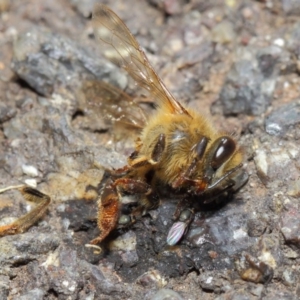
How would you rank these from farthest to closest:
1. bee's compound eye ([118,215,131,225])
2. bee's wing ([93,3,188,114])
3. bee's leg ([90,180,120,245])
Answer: bee's wing ([93,3,188,114])
bee's compound eye ([118,215,131,225])
bee's leg ([90,180,120,245])

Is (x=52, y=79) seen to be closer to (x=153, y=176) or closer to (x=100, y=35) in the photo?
(x=100, y=35)

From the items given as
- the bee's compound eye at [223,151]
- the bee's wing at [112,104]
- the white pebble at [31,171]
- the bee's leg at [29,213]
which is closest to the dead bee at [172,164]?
the bee's compound eye at [223,151]

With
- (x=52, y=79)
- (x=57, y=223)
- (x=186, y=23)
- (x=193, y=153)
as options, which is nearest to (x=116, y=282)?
(x=57, y=223)

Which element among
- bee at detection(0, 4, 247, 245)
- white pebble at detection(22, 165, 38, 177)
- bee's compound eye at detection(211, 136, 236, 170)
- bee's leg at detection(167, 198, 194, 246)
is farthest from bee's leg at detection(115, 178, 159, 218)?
white pebble at detection(22, 165, 38, 177)

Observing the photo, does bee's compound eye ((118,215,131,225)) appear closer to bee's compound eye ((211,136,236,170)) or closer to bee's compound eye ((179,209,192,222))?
bee's compound eye ((179,209,192,222))

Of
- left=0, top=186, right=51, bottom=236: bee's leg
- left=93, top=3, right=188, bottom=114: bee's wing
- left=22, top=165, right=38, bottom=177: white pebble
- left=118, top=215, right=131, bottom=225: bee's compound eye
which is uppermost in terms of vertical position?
left=93, top=3, right=188, bottom=114: bee's wing

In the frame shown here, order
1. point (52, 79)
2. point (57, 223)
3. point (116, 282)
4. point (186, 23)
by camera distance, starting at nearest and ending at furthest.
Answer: point (116, 282) < point (57, 223) < point (52, 79) < point (186, 23)

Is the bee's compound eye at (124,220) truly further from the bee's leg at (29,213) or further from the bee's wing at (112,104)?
the bee's wing at (112,104)

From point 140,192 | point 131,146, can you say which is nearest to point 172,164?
point 140,192
